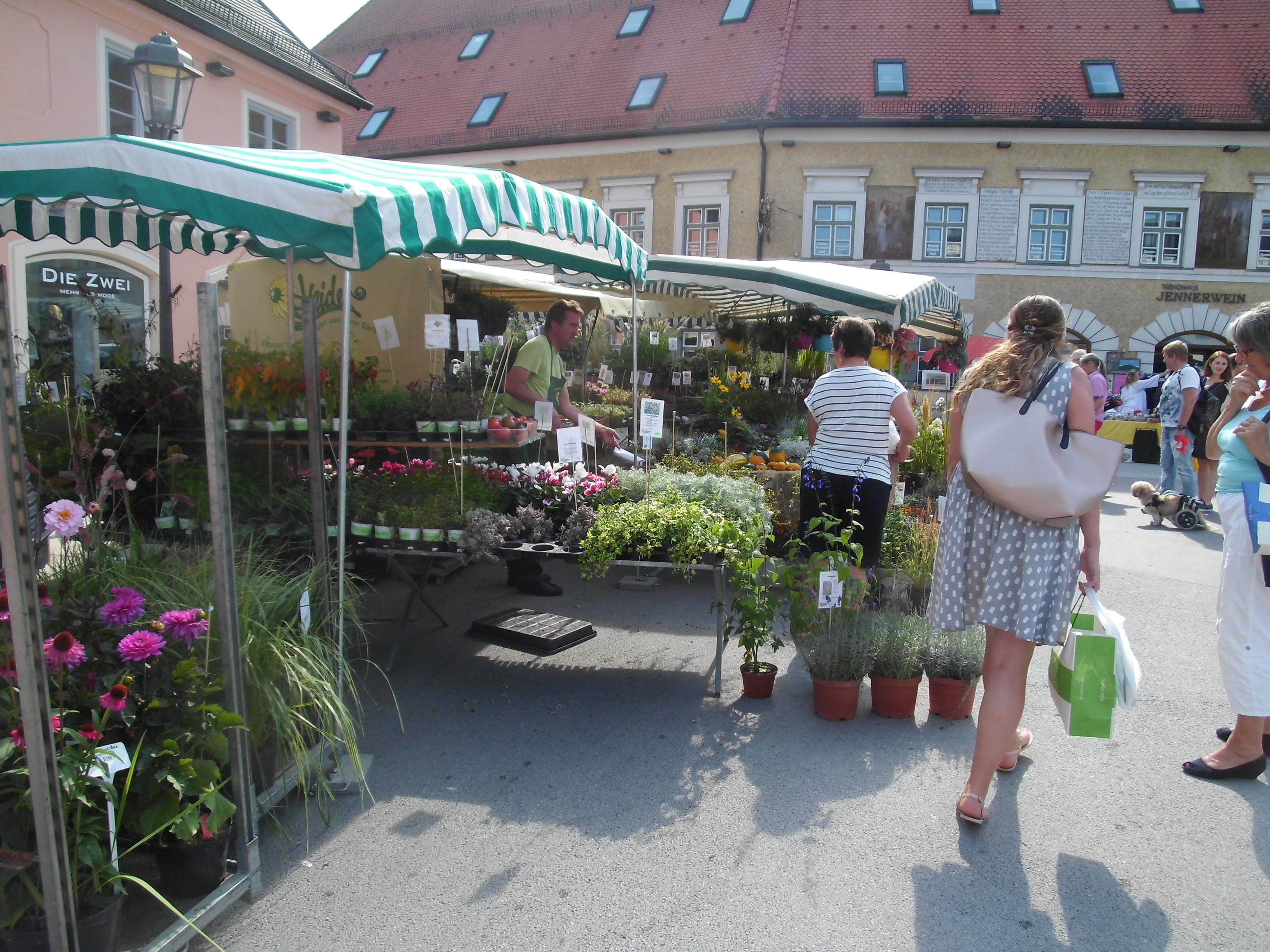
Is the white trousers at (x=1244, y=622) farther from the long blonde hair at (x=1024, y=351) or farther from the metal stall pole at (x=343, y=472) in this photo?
the metal stall pole at (x=343, y=472)

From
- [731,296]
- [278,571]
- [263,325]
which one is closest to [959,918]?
[278,571]

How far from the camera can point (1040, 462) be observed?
8.93 ft

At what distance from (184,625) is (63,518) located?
0.73 meters

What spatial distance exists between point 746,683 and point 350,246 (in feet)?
8.27

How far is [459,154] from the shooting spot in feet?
75.5

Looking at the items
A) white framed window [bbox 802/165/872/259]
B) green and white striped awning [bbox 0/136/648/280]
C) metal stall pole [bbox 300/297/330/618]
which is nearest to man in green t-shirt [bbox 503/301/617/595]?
green and white striped awning [bbox 0/136/648/280]

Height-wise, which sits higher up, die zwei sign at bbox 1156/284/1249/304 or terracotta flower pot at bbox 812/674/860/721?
die zwei sign at bbox 1156/284/1249/304

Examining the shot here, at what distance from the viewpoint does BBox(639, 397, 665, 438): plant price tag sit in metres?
4.24

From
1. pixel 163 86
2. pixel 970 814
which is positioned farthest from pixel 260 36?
Result: pixel 970 814

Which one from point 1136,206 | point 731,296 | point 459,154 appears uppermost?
point 459,154

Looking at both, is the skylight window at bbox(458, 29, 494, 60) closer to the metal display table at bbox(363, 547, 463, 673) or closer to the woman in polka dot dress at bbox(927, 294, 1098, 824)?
the metal display table at bbox(363, 547, 463, 673)

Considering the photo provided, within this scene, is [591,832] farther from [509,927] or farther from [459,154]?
[459,154]

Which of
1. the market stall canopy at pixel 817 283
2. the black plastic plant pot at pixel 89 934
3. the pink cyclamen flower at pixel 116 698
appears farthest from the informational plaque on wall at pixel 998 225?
the black plastic plant pot at pixel 89 934

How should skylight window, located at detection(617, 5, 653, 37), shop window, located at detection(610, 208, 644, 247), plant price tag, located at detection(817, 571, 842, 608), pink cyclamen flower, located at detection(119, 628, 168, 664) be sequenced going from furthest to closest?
skylight window, located at detection(617, 5, 653, 37), shop window, located at detection(610, 208, 644, 247), plant price tag, located at detection(817, 571, 842, 608), pink cyclamen flower, located at detection(119, 628, 168, 664)
